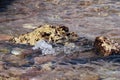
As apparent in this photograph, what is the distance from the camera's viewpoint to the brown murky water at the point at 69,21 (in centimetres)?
523

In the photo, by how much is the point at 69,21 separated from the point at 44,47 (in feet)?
8.14

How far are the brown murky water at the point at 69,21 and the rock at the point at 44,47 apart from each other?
1.59ft

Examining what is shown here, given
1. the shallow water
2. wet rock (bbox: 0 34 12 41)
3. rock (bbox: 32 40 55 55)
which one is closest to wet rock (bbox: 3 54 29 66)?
rock (bbox: 32 40 55 55)

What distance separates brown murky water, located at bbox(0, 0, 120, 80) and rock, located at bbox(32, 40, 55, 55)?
48 cm

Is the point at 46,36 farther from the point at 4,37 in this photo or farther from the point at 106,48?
the point at 106,48

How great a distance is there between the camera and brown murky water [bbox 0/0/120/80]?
17.1 feet

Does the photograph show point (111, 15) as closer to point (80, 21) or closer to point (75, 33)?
point (80, 21)

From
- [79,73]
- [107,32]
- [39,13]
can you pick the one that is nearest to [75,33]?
[107,32]

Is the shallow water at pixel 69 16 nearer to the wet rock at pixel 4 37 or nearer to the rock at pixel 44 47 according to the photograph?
the wet rock at pixel 4 37

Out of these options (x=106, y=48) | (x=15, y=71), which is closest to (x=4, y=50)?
(x=15, y=71)

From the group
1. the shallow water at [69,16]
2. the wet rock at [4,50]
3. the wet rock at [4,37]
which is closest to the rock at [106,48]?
the shallow water at [69,16]

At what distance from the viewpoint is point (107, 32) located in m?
7.46

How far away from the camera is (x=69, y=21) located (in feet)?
28.4

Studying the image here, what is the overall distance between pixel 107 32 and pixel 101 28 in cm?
40
